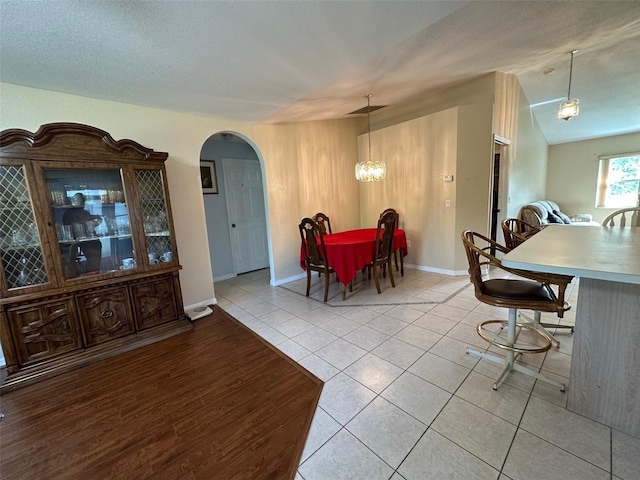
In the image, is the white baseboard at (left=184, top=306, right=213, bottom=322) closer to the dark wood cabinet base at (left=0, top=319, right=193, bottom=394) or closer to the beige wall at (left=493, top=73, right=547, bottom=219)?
the dark wood cabinet base at (left=0, top=319, right=193, bottom=394)

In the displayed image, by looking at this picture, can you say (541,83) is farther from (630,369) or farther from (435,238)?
(630,369)

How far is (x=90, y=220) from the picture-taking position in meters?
2.34

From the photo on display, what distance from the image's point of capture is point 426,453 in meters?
1.29

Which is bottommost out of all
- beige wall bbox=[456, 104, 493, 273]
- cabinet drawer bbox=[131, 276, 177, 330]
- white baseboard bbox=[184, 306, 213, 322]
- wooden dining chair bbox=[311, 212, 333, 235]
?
white baseboard bbox=[184, 306, 213, 322]

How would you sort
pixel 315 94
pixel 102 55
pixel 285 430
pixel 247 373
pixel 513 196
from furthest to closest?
pixel 513 196
pixel 315 94
pixel 247 373
pixel 102 55
pixel 285 430

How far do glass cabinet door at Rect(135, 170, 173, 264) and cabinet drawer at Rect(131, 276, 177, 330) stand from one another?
0.76 feet

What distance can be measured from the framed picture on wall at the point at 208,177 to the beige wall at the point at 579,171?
351 inches

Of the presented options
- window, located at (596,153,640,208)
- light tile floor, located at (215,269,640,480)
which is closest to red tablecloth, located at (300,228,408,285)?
light tile floor, located at (215,269,640,480)

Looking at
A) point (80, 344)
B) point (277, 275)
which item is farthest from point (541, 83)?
point (80, 344)

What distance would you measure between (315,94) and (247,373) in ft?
9.02

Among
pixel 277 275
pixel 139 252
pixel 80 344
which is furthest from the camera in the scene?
pixel 277 275

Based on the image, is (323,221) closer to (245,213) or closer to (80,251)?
(245,213)

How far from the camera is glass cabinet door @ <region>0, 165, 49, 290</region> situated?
1.92m

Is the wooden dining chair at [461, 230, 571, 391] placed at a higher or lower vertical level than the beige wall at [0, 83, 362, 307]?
lower
